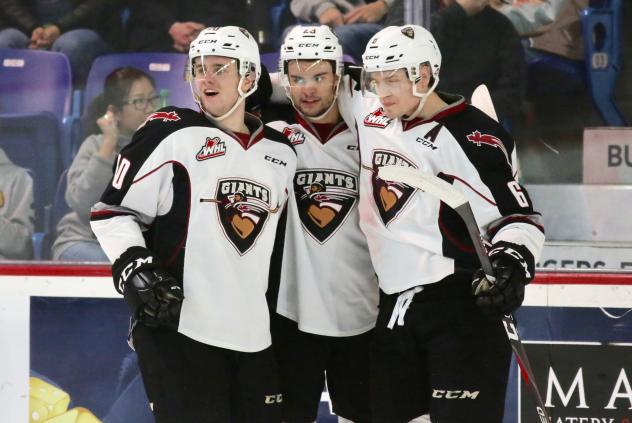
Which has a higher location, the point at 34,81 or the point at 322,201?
the point at 34,81

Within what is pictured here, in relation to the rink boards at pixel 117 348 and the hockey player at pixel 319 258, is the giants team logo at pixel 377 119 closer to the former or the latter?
the hockey player at pixel 319 258

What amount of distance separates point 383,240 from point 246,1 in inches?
54.9

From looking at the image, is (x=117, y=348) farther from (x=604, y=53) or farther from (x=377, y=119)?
(x=604, y=53)

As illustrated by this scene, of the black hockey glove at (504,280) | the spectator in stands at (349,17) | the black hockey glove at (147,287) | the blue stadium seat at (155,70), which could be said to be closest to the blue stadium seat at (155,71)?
the blue stadium seat at (155,70)

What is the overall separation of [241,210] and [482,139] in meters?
0.56

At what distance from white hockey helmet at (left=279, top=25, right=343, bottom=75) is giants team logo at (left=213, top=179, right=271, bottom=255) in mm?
359

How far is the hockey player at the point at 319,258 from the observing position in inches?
102

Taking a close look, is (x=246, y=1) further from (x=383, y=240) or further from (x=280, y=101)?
(x=383, y=240)

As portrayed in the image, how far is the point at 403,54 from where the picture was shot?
244 centimetres

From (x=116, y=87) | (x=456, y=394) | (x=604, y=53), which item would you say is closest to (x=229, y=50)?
(x=456, y=394)

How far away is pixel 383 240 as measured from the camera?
2.51 metres

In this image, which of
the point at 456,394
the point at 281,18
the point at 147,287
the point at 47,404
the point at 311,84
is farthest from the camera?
the point at 281,18

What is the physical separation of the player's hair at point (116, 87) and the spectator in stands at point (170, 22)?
8 cm

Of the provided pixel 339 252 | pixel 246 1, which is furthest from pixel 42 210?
pixel 339 252
